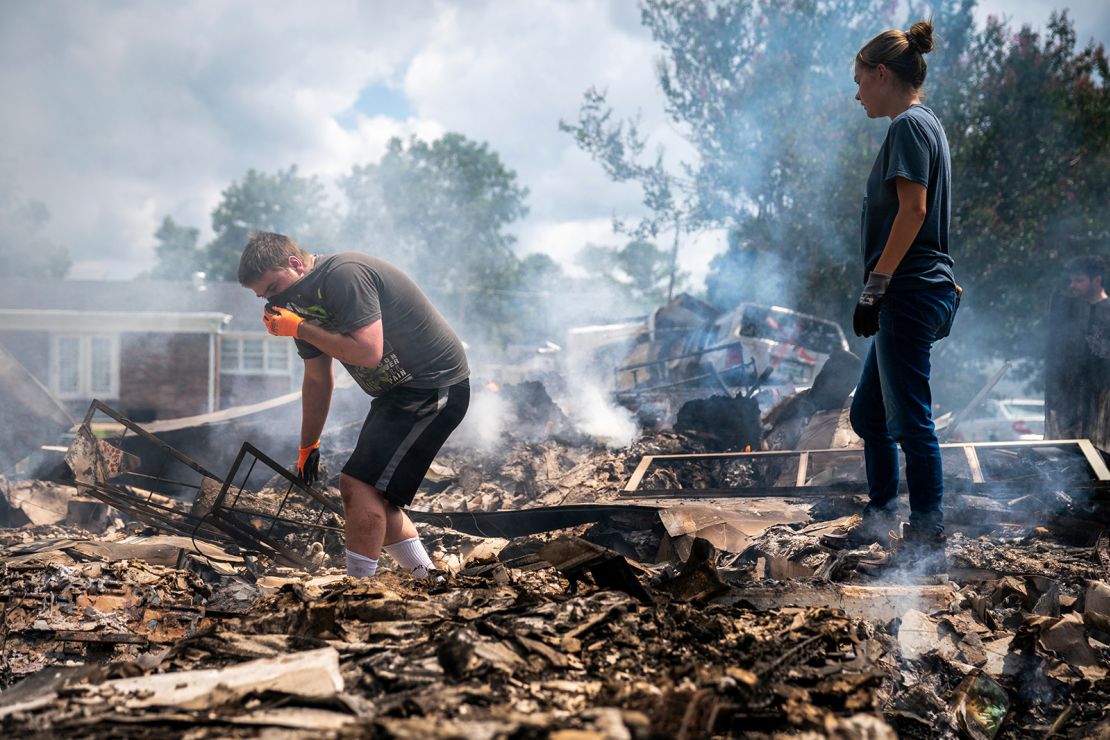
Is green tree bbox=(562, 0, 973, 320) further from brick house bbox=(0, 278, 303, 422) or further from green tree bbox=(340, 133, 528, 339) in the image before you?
green tree bbox=(340, 133, 528, 339)

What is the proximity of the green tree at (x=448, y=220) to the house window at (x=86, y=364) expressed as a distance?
19370 mm

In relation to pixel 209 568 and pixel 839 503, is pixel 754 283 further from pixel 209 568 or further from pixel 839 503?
pixel 209 568

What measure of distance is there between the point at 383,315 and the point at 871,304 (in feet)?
6.81

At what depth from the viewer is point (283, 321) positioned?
10.5 feet

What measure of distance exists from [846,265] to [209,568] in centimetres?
1413

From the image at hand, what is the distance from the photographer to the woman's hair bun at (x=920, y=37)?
304cm

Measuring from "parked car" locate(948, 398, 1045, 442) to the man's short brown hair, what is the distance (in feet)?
37.5

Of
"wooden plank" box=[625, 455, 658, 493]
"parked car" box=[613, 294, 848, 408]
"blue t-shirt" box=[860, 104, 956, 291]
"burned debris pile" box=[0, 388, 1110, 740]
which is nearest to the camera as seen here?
"burned debris pile" box=[0, 388, 1110, 740]

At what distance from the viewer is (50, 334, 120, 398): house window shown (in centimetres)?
2106

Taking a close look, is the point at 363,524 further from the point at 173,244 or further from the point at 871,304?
the point at 173,244

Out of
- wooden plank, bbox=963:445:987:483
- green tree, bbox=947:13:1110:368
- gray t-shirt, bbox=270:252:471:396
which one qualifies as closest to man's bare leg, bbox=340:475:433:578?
gray t-shirt, bbox=270:252:471:396

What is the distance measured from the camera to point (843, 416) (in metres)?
7.02

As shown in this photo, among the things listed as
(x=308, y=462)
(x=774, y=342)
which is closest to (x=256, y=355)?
(x=774, y=342)

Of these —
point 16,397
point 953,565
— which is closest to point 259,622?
point 953,565
